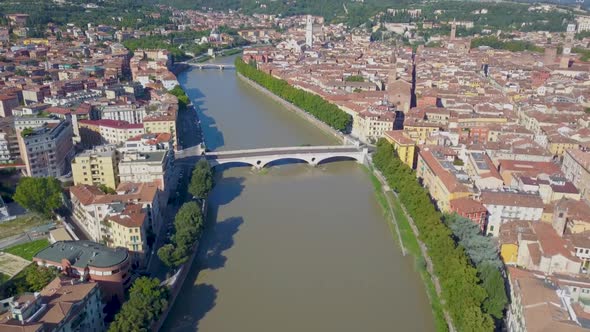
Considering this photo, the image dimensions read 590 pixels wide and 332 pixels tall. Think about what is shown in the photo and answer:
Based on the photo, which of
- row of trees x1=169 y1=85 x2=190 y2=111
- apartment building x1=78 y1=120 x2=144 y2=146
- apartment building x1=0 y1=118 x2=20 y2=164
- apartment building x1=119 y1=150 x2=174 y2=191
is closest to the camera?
apartment building x1=119 y1=150 x2=174 y2=191

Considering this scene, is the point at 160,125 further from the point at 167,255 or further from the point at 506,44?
the point at 506,44

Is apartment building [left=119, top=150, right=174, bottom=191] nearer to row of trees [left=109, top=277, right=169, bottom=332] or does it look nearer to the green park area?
the green park area

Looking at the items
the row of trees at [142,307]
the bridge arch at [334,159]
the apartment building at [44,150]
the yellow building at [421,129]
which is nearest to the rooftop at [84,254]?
the row of trees at [142,307]

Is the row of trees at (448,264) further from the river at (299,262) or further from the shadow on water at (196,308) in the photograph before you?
the shadow on water at (196,308)

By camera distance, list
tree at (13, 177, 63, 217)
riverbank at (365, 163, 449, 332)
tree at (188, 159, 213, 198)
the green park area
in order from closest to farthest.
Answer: riverbank at (365, 163, 449, 332) → the green park area → tree at (13, 177, 63, 217) → tree at (188, 159, 213, 198)

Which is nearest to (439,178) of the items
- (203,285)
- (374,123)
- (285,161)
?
(374,123)

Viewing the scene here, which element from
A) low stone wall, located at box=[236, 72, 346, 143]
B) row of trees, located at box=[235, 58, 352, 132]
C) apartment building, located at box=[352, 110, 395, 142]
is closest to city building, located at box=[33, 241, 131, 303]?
apartment building, located at box=[352, 110, 395, 142]
